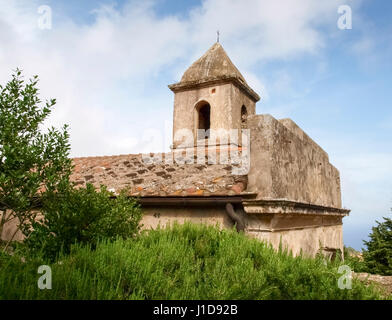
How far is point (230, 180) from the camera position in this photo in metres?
6.43

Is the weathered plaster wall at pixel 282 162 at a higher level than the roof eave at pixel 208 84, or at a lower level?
lower

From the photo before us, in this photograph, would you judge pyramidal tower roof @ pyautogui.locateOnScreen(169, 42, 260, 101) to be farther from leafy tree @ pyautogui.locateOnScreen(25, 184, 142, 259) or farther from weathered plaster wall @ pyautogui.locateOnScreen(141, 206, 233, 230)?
leafy tree @ pyautogui.locateOnScreen(25, 184, 142, 259)

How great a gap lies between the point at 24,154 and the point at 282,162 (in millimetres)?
4617

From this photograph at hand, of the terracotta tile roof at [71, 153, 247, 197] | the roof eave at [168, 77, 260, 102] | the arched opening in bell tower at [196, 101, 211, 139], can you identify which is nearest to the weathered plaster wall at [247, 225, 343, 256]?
the terracotta tile roof at [71, 153, 247, 197]

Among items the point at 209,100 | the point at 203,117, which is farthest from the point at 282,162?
the point at 203,117

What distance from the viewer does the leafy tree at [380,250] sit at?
12.1 metres

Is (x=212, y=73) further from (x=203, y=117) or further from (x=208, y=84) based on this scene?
(x=203, y=117)

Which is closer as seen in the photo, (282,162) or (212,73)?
(282,162)

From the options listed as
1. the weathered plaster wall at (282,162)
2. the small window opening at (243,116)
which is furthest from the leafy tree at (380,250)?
the small window opening at (243,116)

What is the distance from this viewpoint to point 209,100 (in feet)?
35.2

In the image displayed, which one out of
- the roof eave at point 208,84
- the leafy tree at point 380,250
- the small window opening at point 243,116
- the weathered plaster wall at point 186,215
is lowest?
the leafy tree at point 380,250

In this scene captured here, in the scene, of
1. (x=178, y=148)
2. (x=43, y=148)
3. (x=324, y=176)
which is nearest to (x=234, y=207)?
(x=43, y=148)

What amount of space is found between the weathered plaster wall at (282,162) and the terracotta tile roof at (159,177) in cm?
52

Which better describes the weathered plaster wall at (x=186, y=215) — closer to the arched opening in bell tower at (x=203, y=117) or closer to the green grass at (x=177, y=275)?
the green grass at (x=177, y=275)
